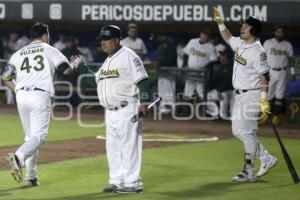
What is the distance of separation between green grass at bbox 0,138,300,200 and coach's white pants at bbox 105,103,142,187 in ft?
0.76

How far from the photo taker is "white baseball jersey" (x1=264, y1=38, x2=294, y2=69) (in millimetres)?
16766

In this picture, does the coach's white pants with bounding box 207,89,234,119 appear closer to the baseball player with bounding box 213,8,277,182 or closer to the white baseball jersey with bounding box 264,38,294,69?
the white baseball jersey with bounding box 264,38,294,69

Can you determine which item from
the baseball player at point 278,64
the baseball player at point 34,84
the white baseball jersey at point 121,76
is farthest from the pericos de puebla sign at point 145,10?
the white baseball jersey at point 121,76

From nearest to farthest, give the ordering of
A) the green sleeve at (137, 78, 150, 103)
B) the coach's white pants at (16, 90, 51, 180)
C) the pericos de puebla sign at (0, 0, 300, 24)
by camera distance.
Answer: the green sleeve at (137, 78, 150, 103) → the coach's white pants at (16, 90, 51, 180) → the pericos de puebla sign at (0, 0, 300, 24)

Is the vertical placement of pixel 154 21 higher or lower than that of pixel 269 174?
higher

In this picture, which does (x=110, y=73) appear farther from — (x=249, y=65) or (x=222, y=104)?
(x=222, y=104)

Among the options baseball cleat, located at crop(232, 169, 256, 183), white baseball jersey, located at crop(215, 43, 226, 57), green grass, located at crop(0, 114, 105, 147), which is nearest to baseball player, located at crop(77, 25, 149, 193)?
baseball cleat, located at crop(232, 169, 256, 183)

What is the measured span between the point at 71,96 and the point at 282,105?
5114 millimetres

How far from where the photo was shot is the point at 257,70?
900 cm

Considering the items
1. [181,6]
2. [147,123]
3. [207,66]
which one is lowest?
[147,123]

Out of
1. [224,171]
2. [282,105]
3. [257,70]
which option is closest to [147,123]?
[282,105]

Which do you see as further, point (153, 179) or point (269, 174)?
point (269, 174)

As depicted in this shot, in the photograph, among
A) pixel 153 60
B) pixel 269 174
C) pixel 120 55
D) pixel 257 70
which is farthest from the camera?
pixel 153 60

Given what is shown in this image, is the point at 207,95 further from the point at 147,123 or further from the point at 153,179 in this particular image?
the point at 153,179
